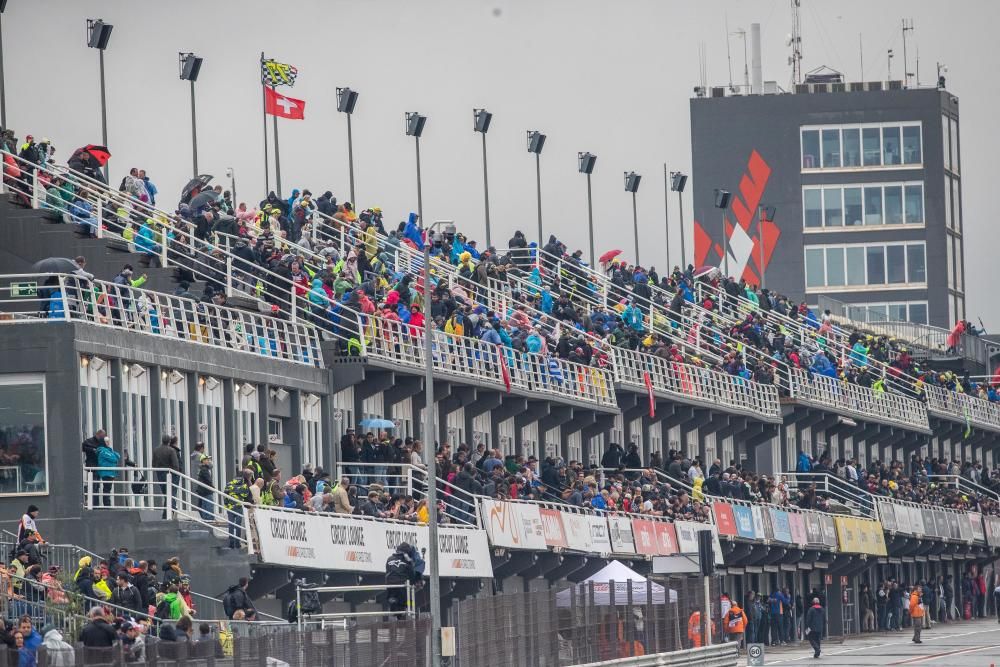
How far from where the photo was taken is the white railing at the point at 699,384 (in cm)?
7138

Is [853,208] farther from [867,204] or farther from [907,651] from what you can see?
[907,651]

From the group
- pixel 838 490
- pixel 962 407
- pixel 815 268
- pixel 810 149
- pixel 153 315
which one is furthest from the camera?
pixel 815 268

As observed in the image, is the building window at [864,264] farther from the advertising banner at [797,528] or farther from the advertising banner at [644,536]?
the advertising banner at [644,536]

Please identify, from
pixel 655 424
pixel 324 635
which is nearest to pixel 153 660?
pixel 324 635

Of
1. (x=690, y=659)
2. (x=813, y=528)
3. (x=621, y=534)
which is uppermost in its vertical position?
(x=621, y=534)

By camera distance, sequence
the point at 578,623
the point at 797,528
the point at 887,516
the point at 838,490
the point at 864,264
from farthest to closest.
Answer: the point at 864,264 < the point at 838,490 < the point at 887,516 < the point at 797,528 < the point at 578,623

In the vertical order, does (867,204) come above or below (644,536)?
above

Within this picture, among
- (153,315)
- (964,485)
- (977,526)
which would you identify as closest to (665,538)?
(153,315)

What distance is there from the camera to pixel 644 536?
59.6 metres

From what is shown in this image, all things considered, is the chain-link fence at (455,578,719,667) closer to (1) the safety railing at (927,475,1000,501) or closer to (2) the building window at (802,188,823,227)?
(1) the safety railing at (927,475,1000,501)

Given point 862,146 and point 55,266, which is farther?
point 862,146

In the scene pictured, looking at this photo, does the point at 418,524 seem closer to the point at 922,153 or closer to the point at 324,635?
the point at 324,635

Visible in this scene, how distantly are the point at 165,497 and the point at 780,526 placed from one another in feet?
109

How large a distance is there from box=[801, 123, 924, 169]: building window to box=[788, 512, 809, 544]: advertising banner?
5626 cm
